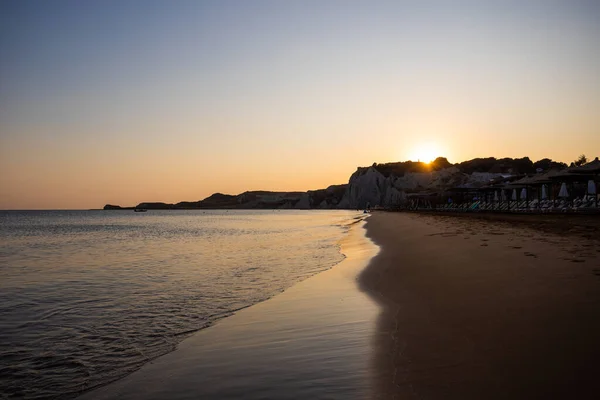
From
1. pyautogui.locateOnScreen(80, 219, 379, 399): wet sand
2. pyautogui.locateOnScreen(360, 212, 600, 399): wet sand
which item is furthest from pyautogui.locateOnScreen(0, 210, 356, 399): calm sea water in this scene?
pyautogui.locateOnScreen(360, 212, 600, 399): wet sand

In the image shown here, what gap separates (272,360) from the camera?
5133mm

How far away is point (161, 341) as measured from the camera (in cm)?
654

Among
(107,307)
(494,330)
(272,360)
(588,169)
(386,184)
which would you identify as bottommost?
(107,307)

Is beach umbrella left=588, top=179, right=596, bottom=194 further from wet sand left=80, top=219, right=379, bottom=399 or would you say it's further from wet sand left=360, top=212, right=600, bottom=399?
wet sand left=80, top=219, right=379, bottom=399

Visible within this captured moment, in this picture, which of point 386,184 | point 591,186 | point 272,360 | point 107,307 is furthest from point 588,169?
point 386,184

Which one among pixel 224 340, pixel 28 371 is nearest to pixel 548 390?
pixel 224 340

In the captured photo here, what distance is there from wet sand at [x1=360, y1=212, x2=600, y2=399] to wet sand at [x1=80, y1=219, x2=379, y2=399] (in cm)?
35

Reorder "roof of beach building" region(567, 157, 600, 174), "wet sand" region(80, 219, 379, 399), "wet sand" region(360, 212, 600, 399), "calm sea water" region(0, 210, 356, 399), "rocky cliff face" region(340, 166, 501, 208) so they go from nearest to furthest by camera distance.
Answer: "wet sand" region(360, 212, 600, 399), "wet sand" region(80, 219, 379, 399), "calm sea water" region(0, 210, 356, 399), "roof of beach building" region(567, 157, 600, 174), "rocky cliff face" region(340, 166, 501, 208)

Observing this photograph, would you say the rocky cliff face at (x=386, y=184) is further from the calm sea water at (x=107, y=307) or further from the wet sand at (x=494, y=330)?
the wet sand at (x=494, y=330)

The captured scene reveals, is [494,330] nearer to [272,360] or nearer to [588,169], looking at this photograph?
[272,360]

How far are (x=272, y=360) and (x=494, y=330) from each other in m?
2.77

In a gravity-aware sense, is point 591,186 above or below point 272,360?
above

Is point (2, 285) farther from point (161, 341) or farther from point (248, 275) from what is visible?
point (161, 341)

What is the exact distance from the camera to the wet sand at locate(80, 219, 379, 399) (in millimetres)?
4199
